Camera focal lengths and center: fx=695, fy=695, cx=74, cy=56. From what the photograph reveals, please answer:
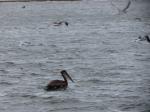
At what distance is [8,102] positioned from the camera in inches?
994

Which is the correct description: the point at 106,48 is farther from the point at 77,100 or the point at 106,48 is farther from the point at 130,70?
A: the point at 77,100

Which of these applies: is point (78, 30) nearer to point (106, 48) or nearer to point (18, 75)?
point (106, 48)

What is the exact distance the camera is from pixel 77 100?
25516 millimetres

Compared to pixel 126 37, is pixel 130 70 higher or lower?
higher

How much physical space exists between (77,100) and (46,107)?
1.64 meters

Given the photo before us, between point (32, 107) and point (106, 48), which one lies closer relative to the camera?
point (32, 107)

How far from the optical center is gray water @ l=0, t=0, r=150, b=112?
81.8 feet

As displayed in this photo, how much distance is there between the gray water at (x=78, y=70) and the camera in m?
24.9

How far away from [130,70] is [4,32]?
95.8 feet

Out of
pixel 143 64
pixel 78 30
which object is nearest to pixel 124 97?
pixel 143 64

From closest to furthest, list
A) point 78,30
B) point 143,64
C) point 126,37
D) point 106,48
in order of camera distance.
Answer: point 143,64
point 106,48
point 126,37
point 78,30

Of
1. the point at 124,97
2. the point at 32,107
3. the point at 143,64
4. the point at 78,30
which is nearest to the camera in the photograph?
the point at 32,107

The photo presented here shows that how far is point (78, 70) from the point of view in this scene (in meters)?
33.3

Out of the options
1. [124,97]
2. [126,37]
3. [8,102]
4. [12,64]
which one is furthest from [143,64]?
[126,37]
